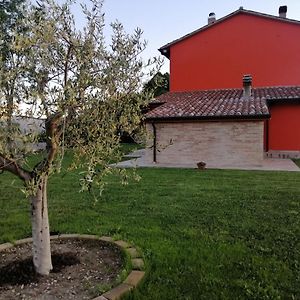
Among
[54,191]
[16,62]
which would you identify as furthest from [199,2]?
[16,62]

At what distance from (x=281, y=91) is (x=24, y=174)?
18.4 meters

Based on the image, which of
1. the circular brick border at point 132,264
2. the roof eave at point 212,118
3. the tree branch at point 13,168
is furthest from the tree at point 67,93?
the roof eave at point 212,118

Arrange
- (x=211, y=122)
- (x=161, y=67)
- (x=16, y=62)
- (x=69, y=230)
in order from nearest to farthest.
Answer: (x=16, y=62)
(x=161, y=67)
(x=69, y=230)
(x=211, y=122)

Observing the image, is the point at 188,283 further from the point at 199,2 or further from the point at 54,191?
the point at 199,2

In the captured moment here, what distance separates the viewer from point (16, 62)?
3195 mm

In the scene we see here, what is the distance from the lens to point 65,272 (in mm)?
3863

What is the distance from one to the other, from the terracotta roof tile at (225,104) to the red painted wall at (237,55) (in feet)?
3.14

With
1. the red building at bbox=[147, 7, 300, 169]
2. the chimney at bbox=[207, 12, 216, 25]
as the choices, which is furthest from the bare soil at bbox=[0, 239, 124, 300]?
the chimney at bbox=[207, 12, 216, 25]

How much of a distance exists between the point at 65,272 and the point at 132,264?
2.53 ft

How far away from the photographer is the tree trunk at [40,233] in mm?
3742

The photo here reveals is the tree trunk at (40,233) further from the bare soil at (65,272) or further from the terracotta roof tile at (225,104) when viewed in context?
the terracotta roof tile at (225,104)

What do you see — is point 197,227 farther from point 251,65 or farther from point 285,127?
point 251,65

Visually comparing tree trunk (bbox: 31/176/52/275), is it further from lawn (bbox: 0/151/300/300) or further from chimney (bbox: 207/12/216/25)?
chimney (bbox: 207/12/216/25)

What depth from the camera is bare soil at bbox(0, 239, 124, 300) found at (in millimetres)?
3410
